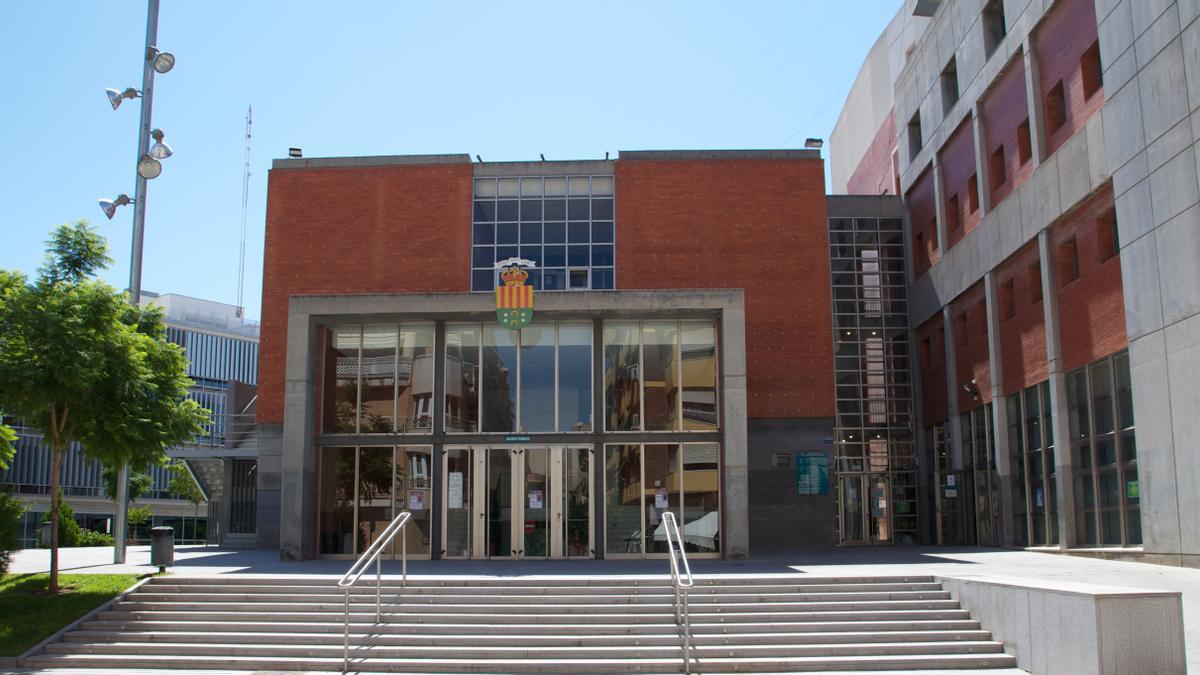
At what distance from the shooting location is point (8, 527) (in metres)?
17.6

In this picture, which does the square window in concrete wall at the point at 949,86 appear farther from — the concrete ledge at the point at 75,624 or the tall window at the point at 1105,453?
the concrete ledge at the point at 75,624

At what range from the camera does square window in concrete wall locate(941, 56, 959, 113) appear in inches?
1303

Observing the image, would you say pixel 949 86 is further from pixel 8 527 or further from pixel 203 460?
pixel 8 527

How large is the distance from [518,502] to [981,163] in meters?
17.2

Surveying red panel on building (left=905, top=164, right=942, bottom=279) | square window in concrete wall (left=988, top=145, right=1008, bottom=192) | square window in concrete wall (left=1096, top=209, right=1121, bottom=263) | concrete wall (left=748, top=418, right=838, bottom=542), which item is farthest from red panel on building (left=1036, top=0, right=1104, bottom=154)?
concrete wall (left=748, top=418, right=838, bottom=542)

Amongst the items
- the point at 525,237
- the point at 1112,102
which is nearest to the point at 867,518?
the point at 525,237

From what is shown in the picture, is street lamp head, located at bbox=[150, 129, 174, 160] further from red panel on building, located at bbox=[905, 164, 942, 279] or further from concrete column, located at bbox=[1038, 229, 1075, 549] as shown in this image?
red panel on building, located at bbox=[905, 164, 942, 279]

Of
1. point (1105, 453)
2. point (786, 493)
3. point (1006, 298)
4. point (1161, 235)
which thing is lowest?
point (786, 493)

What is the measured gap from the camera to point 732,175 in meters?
31.9

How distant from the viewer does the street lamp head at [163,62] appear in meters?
22.0

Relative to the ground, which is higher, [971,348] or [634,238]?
[634,238]

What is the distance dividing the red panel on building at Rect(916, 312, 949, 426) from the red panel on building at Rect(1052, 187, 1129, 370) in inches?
338

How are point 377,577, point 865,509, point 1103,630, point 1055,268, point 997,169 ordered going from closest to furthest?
point 1103,630
point 377,577
point 1055,268
point 997,169
point 865,509

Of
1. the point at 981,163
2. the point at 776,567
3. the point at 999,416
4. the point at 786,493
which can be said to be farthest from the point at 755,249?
the point at 776,567
